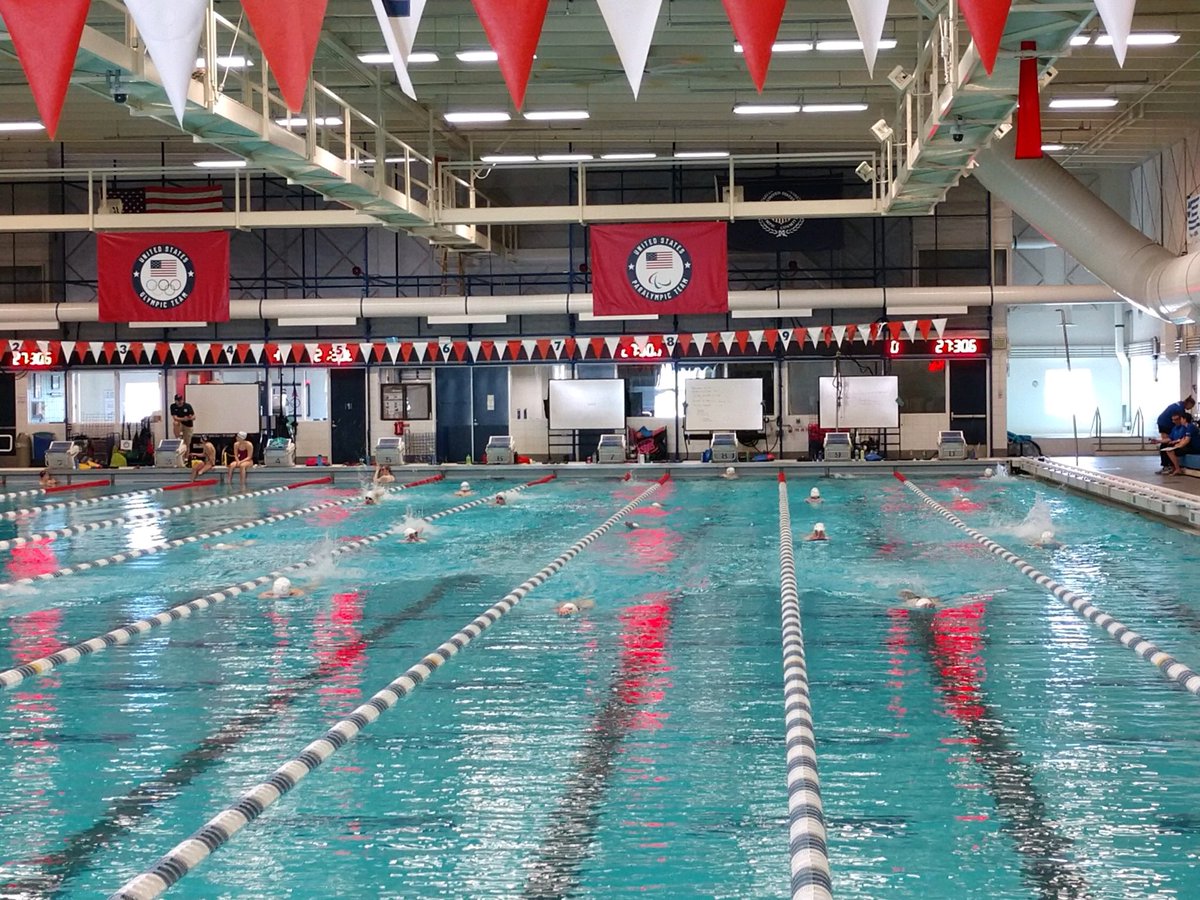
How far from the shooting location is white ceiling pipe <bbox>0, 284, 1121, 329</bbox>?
2372 cm

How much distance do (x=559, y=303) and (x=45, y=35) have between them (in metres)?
18.8

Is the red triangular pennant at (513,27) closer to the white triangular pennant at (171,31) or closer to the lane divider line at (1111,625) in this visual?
the white triangular pennant at (171,31)

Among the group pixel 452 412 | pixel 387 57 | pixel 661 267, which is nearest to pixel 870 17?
pixel 387 57

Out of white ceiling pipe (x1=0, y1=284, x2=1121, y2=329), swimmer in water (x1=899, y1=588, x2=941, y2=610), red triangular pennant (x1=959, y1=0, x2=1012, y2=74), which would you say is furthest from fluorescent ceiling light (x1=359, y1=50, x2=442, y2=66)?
red triangular pennant (x1=959, y1=0, x2=1012, y2=74)

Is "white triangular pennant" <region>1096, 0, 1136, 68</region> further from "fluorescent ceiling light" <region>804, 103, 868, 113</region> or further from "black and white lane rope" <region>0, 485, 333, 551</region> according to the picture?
"fluorescent ceiling light" <region>804, 103, 868, 113</region>

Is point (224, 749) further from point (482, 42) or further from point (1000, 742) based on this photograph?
point (482, 42)

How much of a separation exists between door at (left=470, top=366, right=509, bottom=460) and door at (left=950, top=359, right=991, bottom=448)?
878 centimetres

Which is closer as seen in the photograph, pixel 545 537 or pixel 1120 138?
pixel 545 537

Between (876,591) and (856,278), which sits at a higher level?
(856,278)

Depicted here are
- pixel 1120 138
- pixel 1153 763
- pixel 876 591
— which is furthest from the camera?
pixel 1120 138

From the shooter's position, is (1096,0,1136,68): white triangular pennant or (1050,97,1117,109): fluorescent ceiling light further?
(1050,97,1117,109): fluorescent ceiling light

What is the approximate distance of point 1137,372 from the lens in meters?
33.7

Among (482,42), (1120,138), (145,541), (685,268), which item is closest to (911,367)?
(1120,138)

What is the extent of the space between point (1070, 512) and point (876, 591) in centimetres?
678
